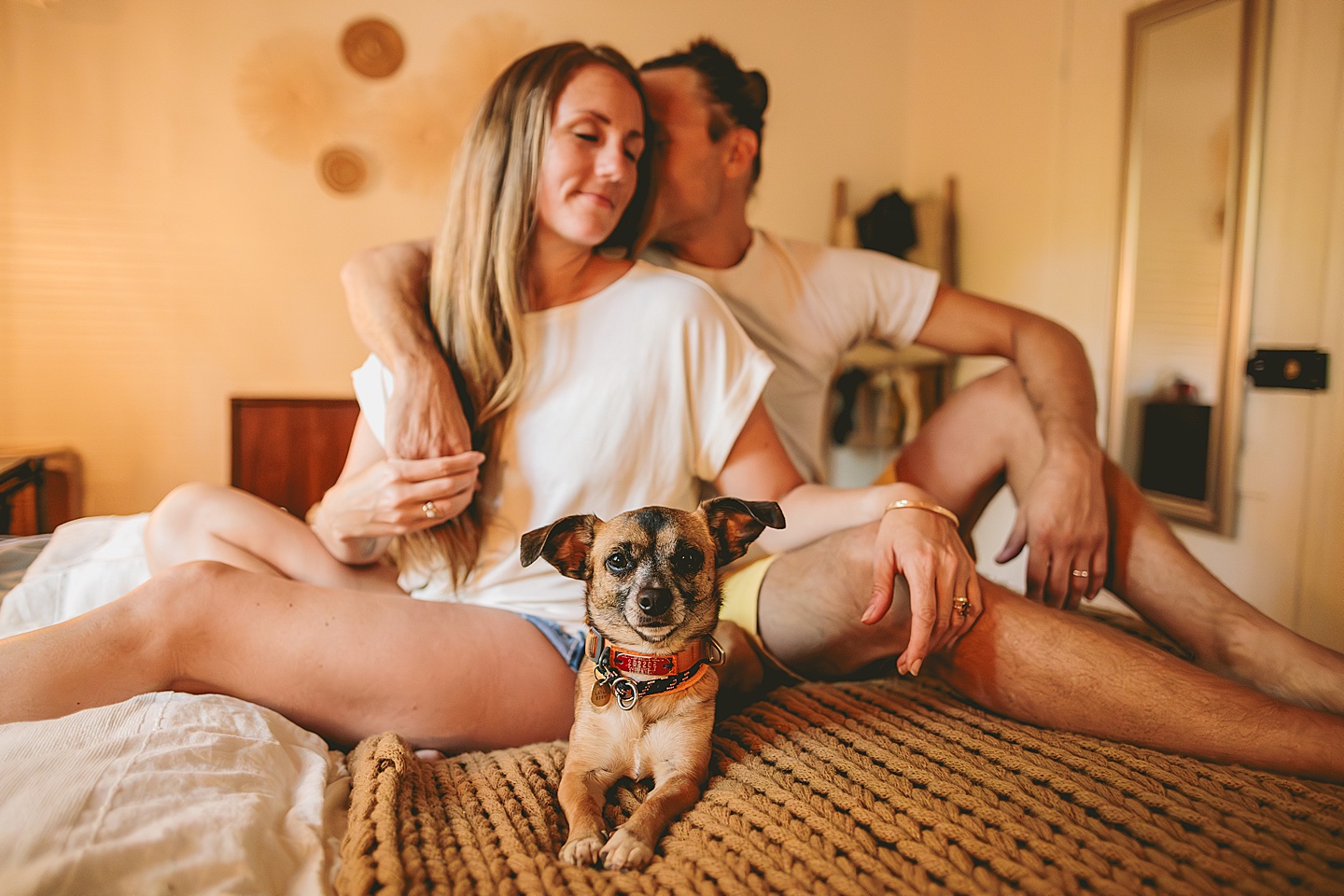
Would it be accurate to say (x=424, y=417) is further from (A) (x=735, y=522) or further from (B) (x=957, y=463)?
(B) (x=957, y=463)

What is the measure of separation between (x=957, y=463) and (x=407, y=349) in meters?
1.01

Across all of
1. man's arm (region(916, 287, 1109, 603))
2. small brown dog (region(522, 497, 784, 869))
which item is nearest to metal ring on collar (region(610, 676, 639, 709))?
small brown dog (region(522, 497, 784, 869))

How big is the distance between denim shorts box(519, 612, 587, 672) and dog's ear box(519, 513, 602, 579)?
23 centimetres

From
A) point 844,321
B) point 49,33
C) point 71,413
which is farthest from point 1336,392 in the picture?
point 49,33

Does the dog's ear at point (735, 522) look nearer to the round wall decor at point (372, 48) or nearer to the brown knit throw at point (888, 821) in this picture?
the brown knit throw at point (888, 821)

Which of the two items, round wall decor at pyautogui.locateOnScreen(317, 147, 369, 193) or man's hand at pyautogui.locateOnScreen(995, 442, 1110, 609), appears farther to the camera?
round wall decor at pyautogui.locateOnScreen(317, 147, 369, 193)

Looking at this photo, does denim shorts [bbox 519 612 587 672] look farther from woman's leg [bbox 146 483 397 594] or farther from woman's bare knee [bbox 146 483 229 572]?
woman's bare knee [bbox 146 483 229 572]

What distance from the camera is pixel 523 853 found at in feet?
2.57

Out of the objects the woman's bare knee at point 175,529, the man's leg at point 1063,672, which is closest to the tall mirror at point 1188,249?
the man's leg at point 1063,672

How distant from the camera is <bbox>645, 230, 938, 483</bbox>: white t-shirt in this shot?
5.72ft

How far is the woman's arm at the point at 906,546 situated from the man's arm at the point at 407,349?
486 millimetres

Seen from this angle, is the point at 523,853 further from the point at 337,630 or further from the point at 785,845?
the point at 337,630

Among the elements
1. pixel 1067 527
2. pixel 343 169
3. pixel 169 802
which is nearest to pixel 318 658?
pixel 169 802

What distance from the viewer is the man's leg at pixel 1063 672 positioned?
0.93 m
